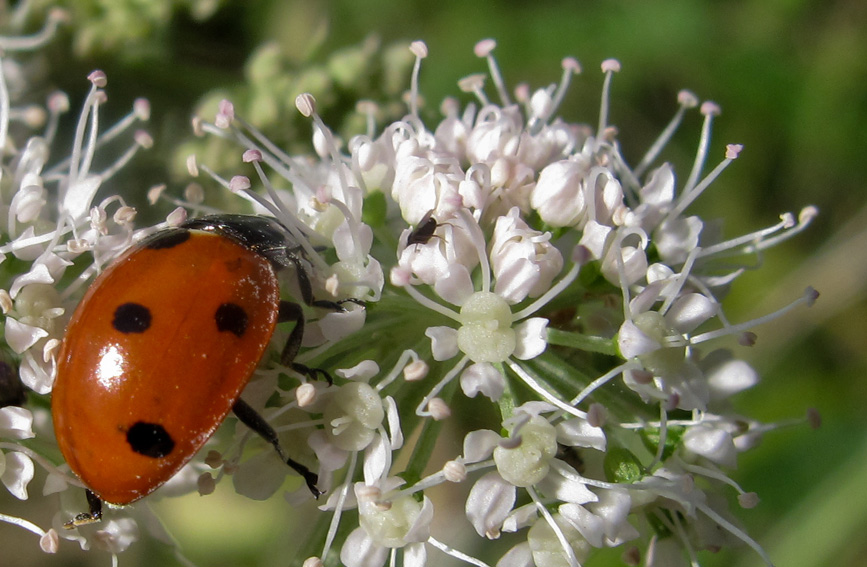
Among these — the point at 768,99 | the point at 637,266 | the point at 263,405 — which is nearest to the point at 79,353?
the point at 263,405

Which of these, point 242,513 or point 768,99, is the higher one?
point 768,99

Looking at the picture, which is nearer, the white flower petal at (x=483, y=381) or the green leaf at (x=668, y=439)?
the white flower petal at (x=483, y=381)

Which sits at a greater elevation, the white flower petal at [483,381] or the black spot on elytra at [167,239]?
the black spot on elytra at [167,239]

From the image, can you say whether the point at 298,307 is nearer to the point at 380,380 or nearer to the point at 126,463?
the point at 380,380

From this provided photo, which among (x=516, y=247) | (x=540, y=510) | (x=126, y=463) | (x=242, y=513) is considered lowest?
(x=242, y=513)

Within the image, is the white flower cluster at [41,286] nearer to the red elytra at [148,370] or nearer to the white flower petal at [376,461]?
the red elytra at [148,370]

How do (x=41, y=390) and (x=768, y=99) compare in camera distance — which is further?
(x=768, y=99)

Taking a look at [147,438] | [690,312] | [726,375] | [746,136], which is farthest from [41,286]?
[746,136]

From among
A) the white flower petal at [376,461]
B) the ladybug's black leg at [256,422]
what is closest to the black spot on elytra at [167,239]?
the ladybug's black leg at [256,422]
